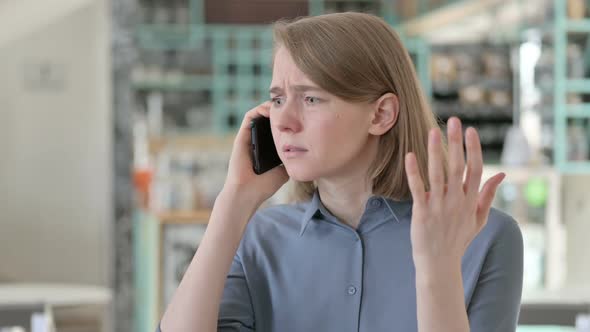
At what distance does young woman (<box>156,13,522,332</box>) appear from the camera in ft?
4.07

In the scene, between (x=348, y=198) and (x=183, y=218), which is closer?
(x=348, y=198)

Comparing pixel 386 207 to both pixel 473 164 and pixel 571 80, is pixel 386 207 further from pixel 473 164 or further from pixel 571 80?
pixel 571 80

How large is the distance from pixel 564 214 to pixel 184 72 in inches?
247

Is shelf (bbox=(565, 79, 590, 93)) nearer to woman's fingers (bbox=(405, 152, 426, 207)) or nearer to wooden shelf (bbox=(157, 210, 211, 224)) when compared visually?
wooden shelf (bbox=(157, 210, 211, 224))

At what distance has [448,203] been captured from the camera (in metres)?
1.02

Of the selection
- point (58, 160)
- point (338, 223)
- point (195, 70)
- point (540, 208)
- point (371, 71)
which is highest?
point (195, 70)

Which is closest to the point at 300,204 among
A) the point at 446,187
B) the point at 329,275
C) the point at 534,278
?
the point at 329,275

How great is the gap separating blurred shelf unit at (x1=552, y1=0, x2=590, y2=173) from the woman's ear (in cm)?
532

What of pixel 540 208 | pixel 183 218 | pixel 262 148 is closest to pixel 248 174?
pixel 262 148

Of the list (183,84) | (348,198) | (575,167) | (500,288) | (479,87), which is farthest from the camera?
(183,84)

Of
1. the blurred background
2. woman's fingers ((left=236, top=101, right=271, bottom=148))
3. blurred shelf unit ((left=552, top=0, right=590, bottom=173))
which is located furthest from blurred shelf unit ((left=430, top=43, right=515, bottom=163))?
woman's fingers ((left=236, top=101, right=271, bottom=148))

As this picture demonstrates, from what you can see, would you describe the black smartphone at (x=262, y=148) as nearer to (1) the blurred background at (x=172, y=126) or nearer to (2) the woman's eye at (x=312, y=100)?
(2) the woman's eye at (x=312, y=100)

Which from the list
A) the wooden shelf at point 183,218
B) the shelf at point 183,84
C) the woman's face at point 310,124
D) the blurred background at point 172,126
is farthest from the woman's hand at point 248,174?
the shelf at point 183,84

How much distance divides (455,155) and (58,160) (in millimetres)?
7426
